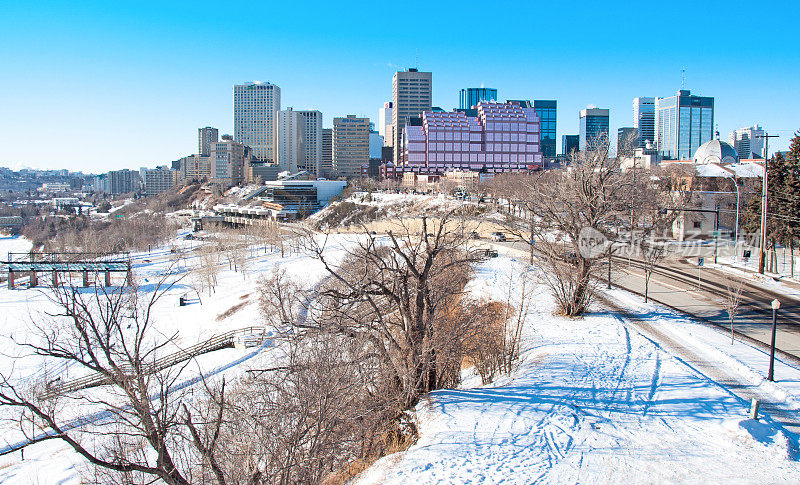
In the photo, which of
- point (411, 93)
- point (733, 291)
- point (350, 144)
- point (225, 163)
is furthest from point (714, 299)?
point (411, 93)

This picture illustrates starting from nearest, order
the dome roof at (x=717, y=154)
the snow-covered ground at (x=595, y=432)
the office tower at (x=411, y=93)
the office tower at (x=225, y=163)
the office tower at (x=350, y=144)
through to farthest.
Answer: the snow-covered ground at (x=595, y=432), the dome roof at (x=717, y=154), the office tower at (x=350, y=144), the office tower at (x=225, y=163), the office tower at (x=411, y=93)

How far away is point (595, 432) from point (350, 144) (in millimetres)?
168704

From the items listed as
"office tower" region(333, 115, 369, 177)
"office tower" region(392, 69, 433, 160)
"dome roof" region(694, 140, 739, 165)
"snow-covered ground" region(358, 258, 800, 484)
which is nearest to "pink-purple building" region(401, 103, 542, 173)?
"office tower" region(333, 115, 369, 177)

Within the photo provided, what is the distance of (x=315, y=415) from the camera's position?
988 cm

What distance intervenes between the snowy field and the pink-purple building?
109 metres

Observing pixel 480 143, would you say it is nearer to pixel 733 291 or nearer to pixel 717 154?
pixel 717 154

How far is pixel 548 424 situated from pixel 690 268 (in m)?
26.1

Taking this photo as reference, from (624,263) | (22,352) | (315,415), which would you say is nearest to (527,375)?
(315,415)

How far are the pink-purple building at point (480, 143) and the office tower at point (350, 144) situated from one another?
47.6 meters

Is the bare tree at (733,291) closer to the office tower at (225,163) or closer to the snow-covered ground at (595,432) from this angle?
the snow-covered ground at (595,432)

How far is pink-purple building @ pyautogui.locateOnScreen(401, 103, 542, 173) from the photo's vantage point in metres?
128

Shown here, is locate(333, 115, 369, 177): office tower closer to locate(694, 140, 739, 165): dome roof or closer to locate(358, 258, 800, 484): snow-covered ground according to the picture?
locate(694, 140, 739, 165): dome roof

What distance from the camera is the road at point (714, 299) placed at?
62.9ft

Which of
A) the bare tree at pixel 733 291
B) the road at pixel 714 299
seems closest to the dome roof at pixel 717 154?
the road at pixel 714 299
